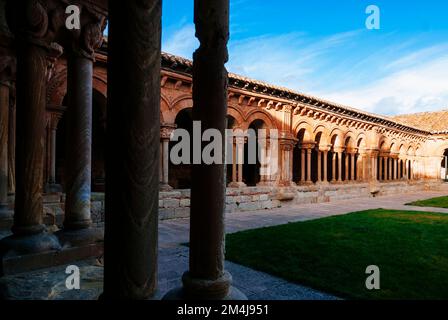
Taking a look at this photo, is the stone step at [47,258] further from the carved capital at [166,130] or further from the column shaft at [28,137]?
the carved capital at [166,130]

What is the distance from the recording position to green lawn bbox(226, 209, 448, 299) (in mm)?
3701

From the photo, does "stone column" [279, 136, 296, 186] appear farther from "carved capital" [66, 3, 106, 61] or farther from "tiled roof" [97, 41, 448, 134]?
"carved capital" [66, 3, 106, 61]

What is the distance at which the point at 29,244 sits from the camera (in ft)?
11.0

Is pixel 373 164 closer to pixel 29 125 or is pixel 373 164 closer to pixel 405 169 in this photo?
pixel 405 169

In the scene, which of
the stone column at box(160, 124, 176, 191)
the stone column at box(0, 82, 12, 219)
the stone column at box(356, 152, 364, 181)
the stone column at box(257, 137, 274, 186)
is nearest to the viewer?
the stone column at box(0, 82, 12, 219)

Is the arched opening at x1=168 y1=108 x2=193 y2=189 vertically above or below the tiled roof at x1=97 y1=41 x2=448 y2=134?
below

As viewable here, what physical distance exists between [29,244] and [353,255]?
4435 millimetres

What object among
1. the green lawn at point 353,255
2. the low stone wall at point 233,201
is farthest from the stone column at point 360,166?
the green lawn at point 353,255

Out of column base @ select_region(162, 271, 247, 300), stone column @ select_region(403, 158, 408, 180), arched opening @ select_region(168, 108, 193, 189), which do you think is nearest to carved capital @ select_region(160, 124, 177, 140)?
arched opening @ select_region(168, 108, 193, 189)

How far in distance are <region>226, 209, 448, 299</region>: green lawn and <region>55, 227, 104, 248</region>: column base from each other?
Answer: 2.03 metres

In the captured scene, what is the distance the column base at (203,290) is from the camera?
2.20m

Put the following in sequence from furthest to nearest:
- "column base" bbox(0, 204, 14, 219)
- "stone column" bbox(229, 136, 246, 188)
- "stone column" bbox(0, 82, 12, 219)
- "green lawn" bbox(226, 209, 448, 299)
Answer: "stone column" bbox(229, 136, 246, 188)
"stone column" bbox(0, 82, 12, 219)
"column base" bbox(0, 204, 14, 219)
"green lawn" bbox(226, 209, 448, 299)
